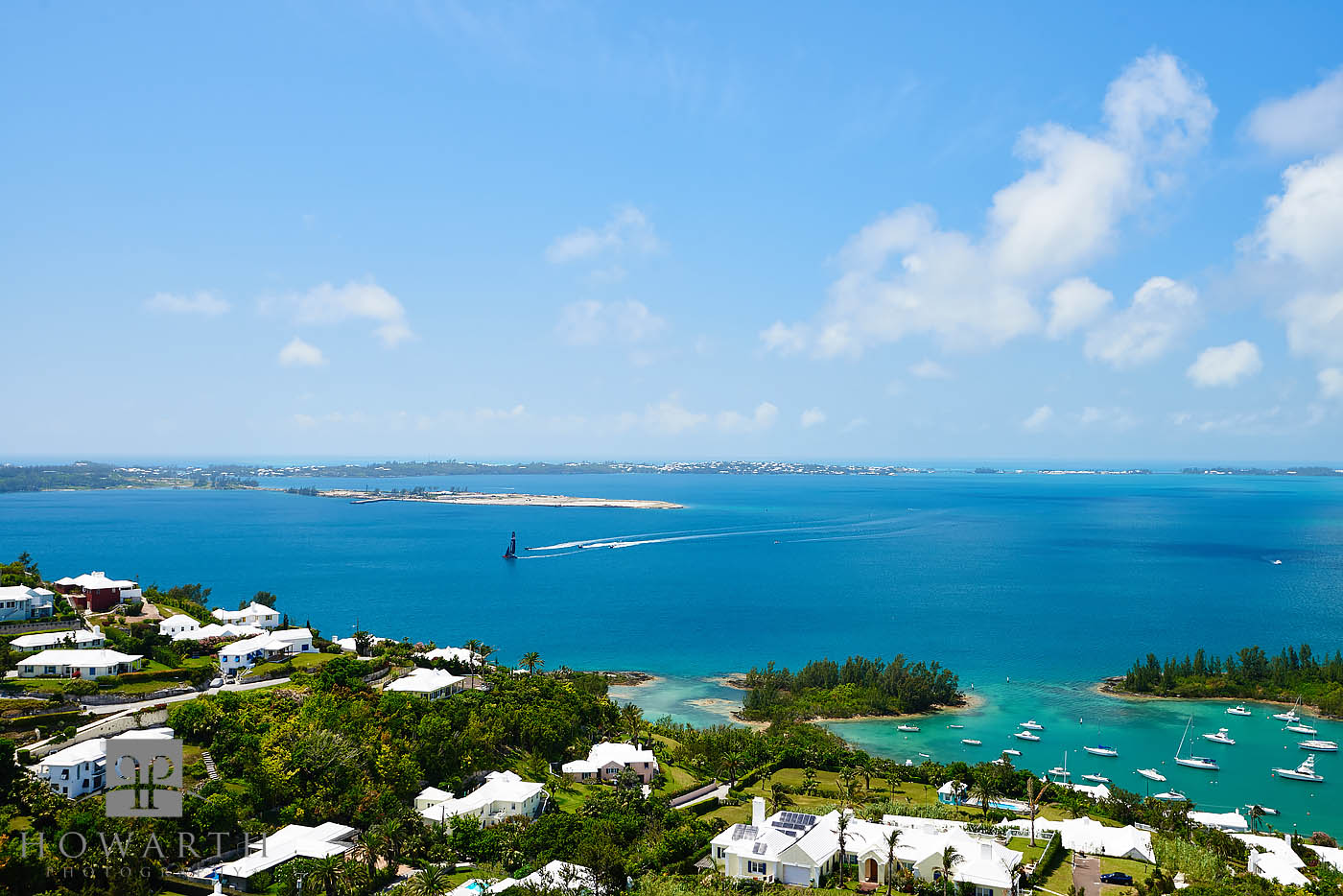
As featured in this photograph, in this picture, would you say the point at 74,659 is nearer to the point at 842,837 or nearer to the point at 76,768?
the point at 76,768

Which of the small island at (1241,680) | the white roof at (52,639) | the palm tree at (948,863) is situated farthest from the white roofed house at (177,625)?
the small island at (1241,680)

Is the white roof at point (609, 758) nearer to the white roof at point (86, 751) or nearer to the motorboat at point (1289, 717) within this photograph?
the white roof at point (86, 751)

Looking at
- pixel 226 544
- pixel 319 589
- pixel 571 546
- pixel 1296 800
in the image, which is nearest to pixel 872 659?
pixel 1296 800

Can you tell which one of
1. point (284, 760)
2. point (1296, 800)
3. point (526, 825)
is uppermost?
point (284, 760)

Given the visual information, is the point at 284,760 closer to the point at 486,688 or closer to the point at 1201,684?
the point at 486,688

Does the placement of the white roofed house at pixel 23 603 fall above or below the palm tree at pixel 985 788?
above

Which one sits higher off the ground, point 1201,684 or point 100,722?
point 100,722

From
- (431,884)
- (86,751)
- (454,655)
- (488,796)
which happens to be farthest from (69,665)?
(431,884)
